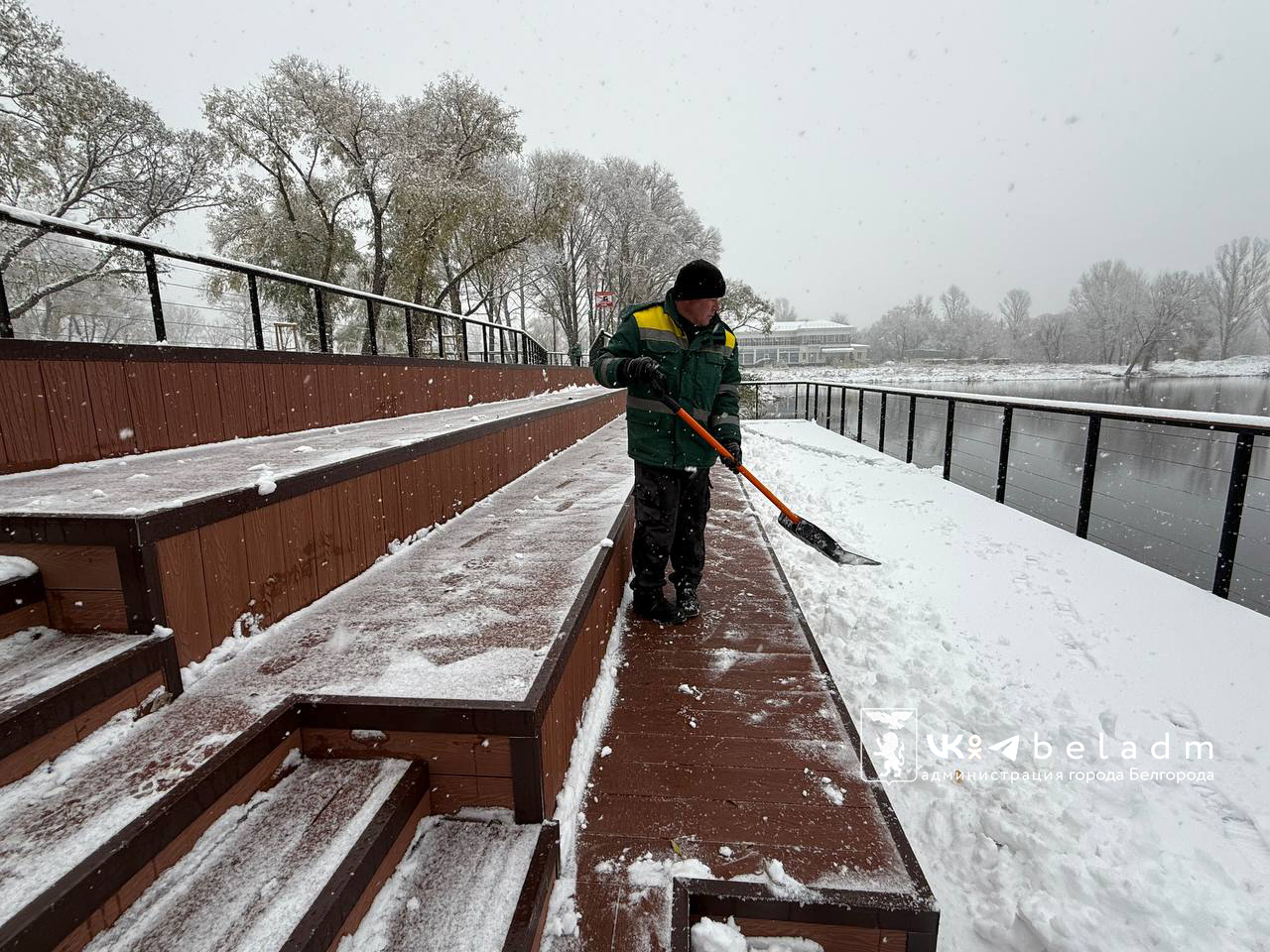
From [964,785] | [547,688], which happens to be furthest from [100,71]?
[964,785]

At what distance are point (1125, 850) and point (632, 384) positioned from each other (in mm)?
2338

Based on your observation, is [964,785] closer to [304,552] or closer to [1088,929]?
[1088,929]

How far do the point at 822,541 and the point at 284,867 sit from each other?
105 inches

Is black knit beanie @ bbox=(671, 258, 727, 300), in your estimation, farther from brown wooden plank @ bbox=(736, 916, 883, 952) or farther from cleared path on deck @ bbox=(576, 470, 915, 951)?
brown wooden plank @ bbox=(736, 916, 883, 952)

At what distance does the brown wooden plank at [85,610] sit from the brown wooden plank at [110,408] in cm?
149

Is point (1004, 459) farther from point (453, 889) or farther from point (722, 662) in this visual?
point (453, 889)

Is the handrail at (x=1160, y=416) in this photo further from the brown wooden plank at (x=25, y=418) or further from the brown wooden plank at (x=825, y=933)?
the brown wooden plank at (x=25, y=418)

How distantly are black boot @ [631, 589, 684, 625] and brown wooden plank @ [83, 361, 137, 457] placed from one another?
2.55 meters

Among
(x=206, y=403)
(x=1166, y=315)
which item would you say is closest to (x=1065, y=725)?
(x=206, y=403)

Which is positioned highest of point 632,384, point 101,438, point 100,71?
point 100,71

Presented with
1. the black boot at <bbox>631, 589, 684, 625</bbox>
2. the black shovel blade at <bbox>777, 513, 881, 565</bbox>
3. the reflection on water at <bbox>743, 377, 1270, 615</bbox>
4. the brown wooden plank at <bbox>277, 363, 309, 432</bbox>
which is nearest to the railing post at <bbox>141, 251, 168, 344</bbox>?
the brown wooden plank at <bbox>277, 363, 309, 432</bbox>

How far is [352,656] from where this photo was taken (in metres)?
1.61

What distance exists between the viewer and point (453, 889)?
3.98ft

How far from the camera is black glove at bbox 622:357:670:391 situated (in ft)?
7.98
